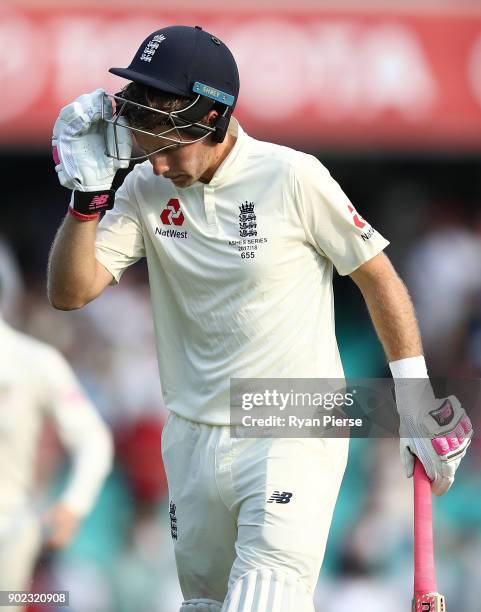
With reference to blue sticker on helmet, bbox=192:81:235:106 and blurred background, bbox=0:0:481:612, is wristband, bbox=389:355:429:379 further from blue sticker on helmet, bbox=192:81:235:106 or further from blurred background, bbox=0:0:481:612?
blurred background, bbox=0:0:481:612

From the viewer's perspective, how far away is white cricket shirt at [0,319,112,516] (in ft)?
20.5

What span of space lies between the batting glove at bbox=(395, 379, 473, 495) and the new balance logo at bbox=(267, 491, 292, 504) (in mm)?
429


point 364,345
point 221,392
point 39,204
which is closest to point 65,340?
point 39,204

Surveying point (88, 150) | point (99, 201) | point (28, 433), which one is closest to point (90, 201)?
point (99, 201)

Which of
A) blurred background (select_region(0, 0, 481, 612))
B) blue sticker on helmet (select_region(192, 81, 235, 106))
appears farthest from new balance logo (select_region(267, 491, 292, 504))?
blurred background (select_region(0, 0, 481, 612))

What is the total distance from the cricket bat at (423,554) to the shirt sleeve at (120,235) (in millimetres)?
1068

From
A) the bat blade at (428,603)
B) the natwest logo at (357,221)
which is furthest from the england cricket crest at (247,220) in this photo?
the bat blade at (428,603)

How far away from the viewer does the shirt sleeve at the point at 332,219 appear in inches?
148

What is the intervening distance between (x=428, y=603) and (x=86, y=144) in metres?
1.63

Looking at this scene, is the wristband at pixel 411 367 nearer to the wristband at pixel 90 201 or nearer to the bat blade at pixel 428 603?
the bat blade at pixel 428 603

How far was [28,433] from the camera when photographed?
20.9 feet

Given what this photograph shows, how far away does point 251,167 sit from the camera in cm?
388

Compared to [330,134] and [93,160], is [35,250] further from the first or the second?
[93,160]

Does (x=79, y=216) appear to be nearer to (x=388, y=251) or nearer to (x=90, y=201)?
(x=90, y=201)
